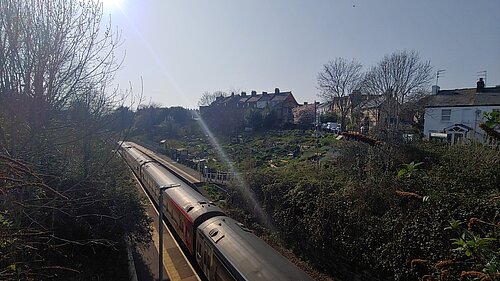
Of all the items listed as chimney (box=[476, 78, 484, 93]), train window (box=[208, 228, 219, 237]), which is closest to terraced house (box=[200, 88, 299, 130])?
chimney (box=[476, 78, 484, 93])

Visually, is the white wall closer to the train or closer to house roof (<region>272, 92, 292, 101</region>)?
the train

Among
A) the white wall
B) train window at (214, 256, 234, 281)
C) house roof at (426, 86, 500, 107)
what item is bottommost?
train window at (214, 256, 234, 281)

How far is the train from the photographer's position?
241 inches

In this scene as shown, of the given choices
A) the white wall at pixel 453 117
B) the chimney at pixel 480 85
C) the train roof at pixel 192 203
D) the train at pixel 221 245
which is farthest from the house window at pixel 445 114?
the train at pixel 221 245

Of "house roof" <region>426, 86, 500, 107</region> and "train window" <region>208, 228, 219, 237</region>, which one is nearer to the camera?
"train window" <region>208, 228, 219, 237</region>

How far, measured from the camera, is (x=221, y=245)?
24.9 feet

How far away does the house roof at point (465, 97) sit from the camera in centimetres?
2388

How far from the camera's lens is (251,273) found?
6.07m

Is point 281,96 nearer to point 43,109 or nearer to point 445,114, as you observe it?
point 445,114

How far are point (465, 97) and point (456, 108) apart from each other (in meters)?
1.74

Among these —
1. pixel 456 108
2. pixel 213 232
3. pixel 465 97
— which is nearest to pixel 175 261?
pixel 213 232

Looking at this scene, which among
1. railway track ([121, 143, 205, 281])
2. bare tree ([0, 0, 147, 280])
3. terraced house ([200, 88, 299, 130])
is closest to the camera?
bare tree ([0, 0, 147, 280])

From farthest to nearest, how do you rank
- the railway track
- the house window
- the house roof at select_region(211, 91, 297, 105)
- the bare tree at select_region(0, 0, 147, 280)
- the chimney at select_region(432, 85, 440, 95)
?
the house roof at select_region(211, 91, 297, 105), the chimney at select_region(432, 85, 440, 95), the house window, the railway track, the bare tree at select_region(0, 0, 147, 280)

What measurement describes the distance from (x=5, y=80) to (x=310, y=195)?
930 centimetres
